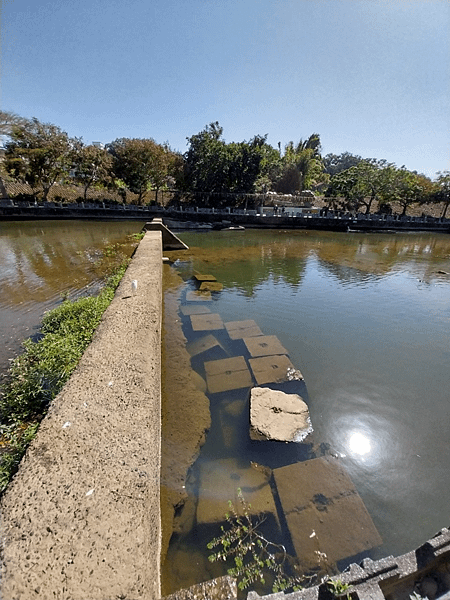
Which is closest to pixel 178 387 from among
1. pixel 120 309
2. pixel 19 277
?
pixel 120 309

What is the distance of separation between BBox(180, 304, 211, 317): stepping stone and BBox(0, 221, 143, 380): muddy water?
118 inches

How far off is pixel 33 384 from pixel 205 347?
3.16 meters

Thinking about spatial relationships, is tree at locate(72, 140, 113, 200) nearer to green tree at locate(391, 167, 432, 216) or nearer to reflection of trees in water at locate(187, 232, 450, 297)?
reflection of trees in water at locate(187, 232, 450, 297)

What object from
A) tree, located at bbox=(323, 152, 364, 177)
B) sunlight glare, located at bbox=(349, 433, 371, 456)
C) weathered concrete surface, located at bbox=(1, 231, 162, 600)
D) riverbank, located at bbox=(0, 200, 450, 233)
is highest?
tree, located at bbox=(323, 152, 364, 177)

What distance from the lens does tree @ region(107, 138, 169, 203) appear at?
1177 inches

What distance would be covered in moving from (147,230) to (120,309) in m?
12.3

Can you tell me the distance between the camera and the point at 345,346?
6.54 meters

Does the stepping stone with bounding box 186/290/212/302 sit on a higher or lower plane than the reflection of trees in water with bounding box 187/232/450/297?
lower

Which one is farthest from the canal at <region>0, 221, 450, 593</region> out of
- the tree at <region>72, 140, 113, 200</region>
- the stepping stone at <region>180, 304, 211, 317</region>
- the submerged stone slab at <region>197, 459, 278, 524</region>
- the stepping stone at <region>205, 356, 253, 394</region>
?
the tree at <region>72, 140, 113, 200</region>

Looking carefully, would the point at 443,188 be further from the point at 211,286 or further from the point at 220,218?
the point at 211,286

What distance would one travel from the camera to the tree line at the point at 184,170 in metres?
25.6

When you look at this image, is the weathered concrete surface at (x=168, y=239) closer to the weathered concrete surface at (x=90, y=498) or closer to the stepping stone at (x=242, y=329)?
the stepping stone at (x=242, y=329)

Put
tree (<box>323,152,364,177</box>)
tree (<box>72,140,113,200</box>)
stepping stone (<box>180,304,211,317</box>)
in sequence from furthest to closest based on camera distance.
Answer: tree (<box>323,152,364,177</box>) → tree (<box>72,140,113,200</box>) → stepping stone (<box>180,304,211,317</box>)

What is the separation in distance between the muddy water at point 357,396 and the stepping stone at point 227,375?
6.3 inches
